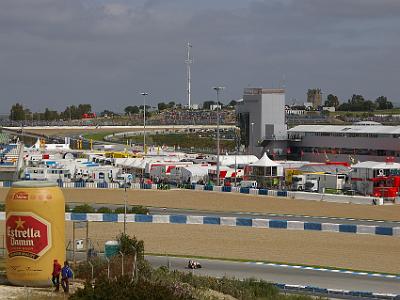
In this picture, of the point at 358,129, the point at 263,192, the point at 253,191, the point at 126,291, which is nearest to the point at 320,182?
the point at 263,192

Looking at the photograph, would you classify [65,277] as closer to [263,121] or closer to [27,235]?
[27,235]

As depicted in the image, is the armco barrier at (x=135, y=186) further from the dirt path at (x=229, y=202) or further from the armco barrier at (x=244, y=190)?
the armco barrier at (x=244, y=190)

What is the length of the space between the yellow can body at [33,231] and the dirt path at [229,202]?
2815cm

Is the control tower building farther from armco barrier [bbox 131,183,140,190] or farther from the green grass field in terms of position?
the green grass field

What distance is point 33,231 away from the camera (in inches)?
765

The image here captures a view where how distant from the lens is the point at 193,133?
165 m

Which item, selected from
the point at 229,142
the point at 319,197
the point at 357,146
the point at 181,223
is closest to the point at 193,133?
the point at 229,142

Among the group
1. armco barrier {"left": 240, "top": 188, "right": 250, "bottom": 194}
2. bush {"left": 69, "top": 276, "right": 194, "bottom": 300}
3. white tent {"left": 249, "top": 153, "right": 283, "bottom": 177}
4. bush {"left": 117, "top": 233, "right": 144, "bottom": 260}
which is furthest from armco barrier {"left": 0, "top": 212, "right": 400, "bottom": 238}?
white tent {"left": 249, "top": 153, "right": 283, "bottom": 177}

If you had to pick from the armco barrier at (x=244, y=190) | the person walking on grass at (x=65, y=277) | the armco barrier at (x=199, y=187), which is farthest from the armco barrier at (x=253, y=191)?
the person walking on grass at (x=65, y=277)

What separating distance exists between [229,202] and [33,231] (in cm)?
3336

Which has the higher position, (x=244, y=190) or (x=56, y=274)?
(x=244, y=190)

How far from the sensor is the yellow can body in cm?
1939

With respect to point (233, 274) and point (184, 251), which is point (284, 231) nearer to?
point (184, 251)

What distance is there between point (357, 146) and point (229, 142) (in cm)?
6185
